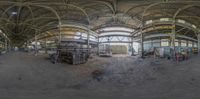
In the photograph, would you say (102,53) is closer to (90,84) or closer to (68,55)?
(68,55)

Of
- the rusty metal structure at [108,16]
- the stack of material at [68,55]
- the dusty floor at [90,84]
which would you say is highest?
the rusty metal structure at [108,16]

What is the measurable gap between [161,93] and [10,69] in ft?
29.3

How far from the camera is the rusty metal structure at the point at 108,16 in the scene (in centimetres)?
2011

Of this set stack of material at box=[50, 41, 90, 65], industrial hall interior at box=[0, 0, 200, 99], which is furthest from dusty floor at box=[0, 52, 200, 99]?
stack of material at box=[50, 41, 90, 65]

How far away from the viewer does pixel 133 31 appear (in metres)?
33.3

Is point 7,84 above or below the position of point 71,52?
below

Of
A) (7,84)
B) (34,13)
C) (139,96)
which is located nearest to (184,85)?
(139,96)

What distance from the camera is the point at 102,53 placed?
27.5 metres

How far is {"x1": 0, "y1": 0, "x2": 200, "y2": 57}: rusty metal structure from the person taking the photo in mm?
20109

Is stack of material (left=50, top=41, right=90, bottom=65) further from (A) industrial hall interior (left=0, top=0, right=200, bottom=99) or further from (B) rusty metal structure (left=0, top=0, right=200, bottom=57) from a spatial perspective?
(B) rusty metal structure (left=0, top=0, right=200, bottom=57)

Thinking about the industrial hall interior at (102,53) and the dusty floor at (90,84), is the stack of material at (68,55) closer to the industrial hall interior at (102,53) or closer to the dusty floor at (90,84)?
the industrial hall interior at (102,53)

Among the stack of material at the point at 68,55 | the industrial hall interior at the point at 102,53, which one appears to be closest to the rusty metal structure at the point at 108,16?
the industrial hall interior at the point at 102,53

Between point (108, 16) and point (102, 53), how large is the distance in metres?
5.05

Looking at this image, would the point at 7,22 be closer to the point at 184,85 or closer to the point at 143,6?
the point at 143,6
